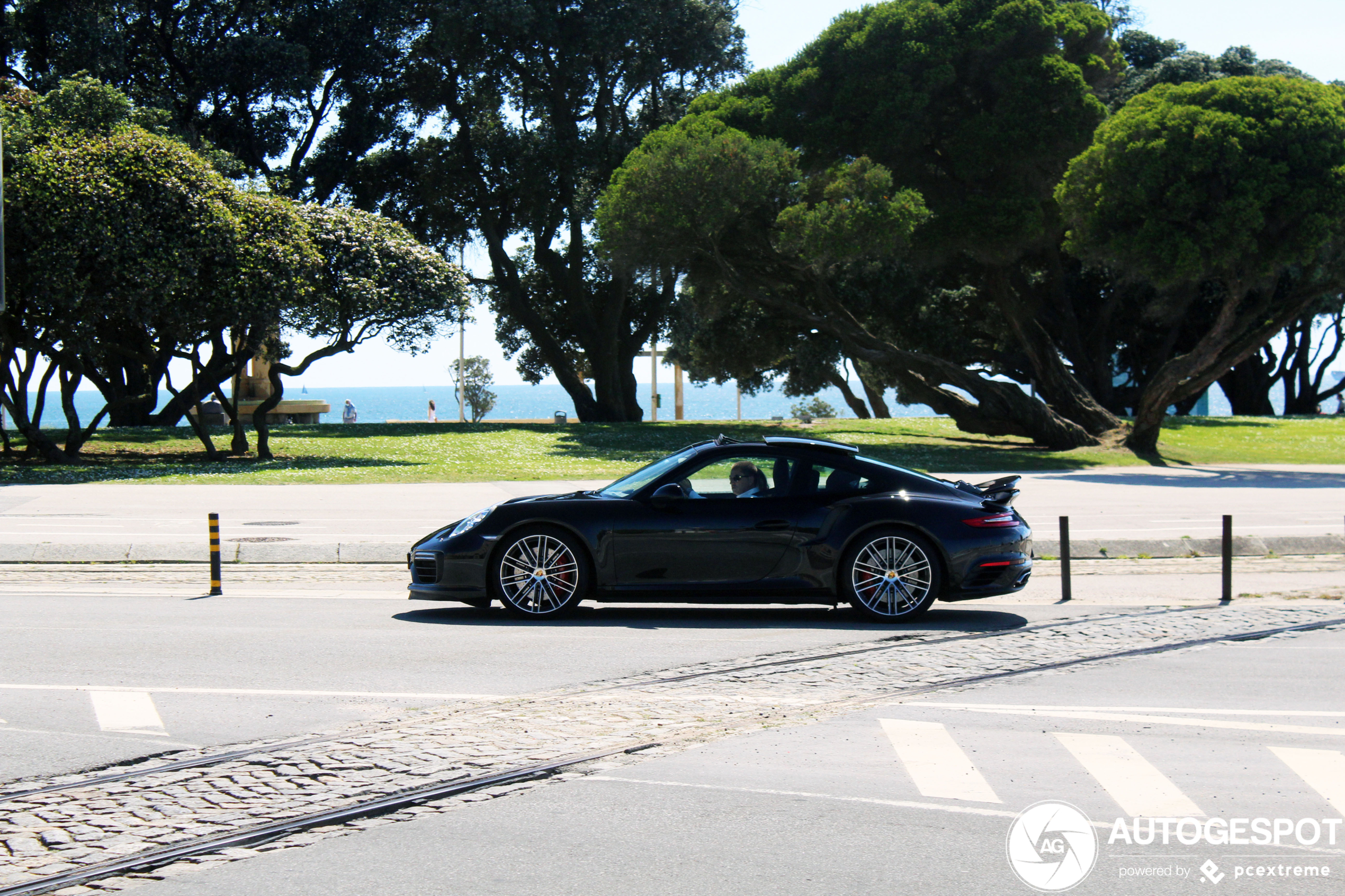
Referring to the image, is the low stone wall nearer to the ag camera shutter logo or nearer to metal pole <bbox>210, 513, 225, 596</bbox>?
metal pole <bbox>210, 513, 225, 596</bbox>

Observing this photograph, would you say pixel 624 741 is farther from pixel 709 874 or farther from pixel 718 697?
pixel 709 874

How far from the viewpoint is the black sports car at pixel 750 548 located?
8867mm

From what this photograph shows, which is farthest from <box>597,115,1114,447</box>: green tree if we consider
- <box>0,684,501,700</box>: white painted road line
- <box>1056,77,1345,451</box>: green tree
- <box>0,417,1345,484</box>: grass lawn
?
<box>0,684,501,700</box>: white painted road line

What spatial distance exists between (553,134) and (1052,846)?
127 ft

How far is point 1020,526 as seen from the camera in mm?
9125

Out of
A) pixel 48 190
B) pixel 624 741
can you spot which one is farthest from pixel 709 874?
pixel 48 190

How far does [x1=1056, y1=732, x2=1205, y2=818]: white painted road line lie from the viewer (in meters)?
4.56

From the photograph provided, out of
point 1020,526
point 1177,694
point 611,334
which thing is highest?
point 611,334

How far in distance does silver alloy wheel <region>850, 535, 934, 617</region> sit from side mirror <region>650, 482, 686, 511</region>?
55.1 inches

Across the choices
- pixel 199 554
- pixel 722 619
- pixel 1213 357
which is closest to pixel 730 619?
pixel 722 619

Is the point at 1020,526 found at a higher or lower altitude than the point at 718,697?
higher

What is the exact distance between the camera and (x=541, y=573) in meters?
9.03

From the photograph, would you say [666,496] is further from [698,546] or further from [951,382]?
[951,382]

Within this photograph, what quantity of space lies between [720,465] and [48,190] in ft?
70.3
